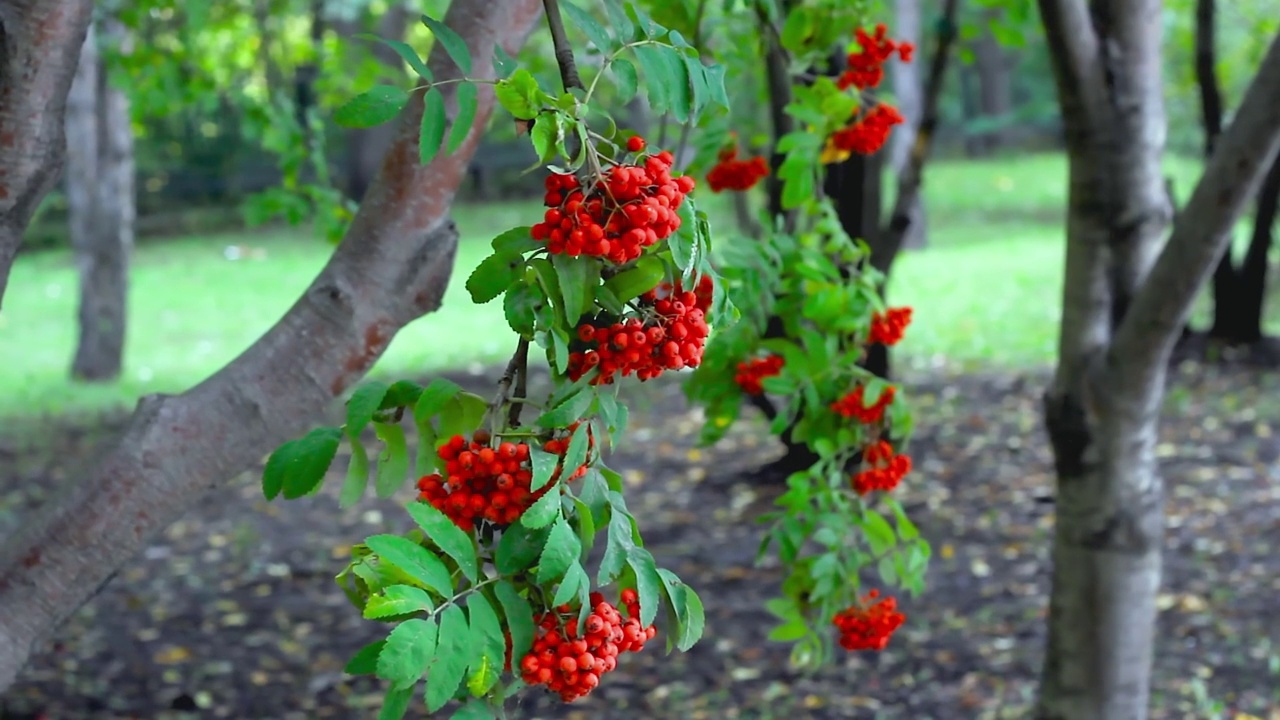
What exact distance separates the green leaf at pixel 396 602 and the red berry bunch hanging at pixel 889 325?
1.84 meters

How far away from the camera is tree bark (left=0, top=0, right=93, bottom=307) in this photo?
6.47ft

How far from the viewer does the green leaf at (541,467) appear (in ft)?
4.09

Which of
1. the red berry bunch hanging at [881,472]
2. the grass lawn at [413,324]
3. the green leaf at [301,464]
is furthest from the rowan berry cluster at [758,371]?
the grass lawn at [413,324]

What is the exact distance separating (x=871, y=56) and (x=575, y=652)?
190 cm

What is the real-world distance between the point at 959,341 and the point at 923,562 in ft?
24.8

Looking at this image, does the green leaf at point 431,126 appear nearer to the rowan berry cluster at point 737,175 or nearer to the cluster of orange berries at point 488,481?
the cluster of orange berries at point 488,481

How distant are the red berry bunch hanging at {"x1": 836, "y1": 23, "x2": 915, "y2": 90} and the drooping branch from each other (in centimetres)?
73

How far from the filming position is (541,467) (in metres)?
1.25

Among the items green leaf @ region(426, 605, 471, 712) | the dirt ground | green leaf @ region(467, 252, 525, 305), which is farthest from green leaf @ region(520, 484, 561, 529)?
the dirt ground

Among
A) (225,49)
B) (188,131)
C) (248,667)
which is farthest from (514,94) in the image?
(188,131)

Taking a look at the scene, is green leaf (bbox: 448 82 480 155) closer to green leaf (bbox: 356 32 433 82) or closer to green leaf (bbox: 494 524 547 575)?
green leaf (bbox: 356 32 433 82)

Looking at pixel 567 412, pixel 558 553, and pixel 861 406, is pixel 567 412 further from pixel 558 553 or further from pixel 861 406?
pixel 861 406

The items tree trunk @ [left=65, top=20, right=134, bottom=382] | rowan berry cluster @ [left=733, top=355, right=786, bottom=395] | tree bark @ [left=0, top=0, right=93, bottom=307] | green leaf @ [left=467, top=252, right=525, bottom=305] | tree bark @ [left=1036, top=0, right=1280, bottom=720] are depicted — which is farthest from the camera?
tree trunk @ [left=65, top=20, right=134, bottom=382]

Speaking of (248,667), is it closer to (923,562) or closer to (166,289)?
(923,562)
